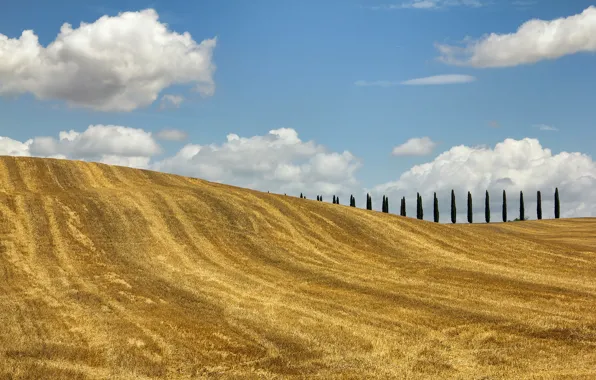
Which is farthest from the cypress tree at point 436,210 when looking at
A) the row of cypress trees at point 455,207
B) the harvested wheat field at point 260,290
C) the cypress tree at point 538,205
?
the harvested wheat field at point 260,290

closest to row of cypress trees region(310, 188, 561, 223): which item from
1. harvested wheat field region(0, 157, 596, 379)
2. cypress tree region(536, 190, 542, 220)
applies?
cypress tree region(536, 190, 542, 220)

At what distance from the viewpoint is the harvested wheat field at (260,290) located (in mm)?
23078

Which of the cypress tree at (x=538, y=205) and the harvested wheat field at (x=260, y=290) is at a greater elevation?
the cypress tree at (x=538, y=205)

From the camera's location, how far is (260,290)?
37.2 m

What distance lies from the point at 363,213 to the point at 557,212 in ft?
272

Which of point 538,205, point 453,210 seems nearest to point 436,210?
point 453,210

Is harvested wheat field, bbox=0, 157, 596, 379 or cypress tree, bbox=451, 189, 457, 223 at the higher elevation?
cypress tree, bbox=451, 189, 457, 223

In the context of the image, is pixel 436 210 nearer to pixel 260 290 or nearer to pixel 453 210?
pixel 453 210

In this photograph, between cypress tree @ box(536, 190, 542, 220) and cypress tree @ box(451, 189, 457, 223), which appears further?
cypress tree @ box(536, 190, 542, 220)

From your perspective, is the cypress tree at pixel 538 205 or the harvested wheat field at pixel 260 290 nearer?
the harvested wheat field at pixel 260 290

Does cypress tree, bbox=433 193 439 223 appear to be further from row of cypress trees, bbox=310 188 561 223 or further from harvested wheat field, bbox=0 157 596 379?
harvested wheat field, bbox=0 157 596 379

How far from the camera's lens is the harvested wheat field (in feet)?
75.7

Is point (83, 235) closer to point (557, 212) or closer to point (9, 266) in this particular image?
point (9, 266)

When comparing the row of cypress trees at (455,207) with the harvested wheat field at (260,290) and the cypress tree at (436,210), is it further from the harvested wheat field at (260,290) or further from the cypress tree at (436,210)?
the harvested wheat field at (260,290)
